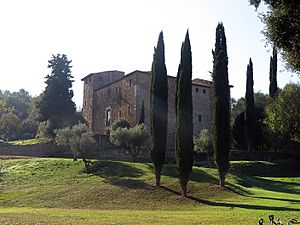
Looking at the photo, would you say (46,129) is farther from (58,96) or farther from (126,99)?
(126,99)

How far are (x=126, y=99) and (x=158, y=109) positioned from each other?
33255 millimetres

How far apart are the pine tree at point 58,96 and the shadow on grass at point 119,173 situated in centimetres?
2197

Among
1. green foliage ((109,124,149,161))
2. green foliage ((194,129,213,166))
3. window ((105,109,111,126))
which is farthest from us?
window ((105,109,111,126))

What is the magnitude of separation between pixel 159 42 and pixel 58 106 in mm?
30943

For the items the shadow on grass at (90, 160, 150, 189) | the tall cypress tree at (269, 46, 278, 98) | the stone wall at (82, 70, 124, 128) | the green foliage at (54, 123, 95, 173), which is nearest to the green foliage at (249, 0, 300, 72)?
the shadow on grass at (90, 160, 150, 189)

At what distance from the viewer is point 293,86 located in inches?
2290

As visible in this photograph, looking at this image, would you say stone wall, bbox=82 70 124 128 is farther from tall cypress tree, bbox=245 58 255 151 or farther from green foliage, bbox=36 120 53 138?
tall cypress tree, bbox=245 58 255 151

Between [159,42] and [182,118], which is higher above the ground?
[159,42]

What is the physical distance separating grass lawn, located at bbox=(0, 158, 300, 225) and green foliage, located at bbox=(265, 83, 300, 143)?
1124cm

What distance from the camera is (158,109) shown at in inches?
1377

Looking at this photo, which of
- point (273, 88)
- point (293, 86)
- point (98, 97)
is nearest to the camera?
point (293, 86)

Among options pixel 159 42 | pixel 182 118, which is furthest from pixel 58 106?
pixel 182 118

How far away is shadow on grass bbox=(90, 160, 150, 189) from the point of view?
3422cm

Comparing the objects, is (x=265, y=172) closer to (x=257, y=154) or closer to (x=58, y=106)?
(x=257, y=154)
